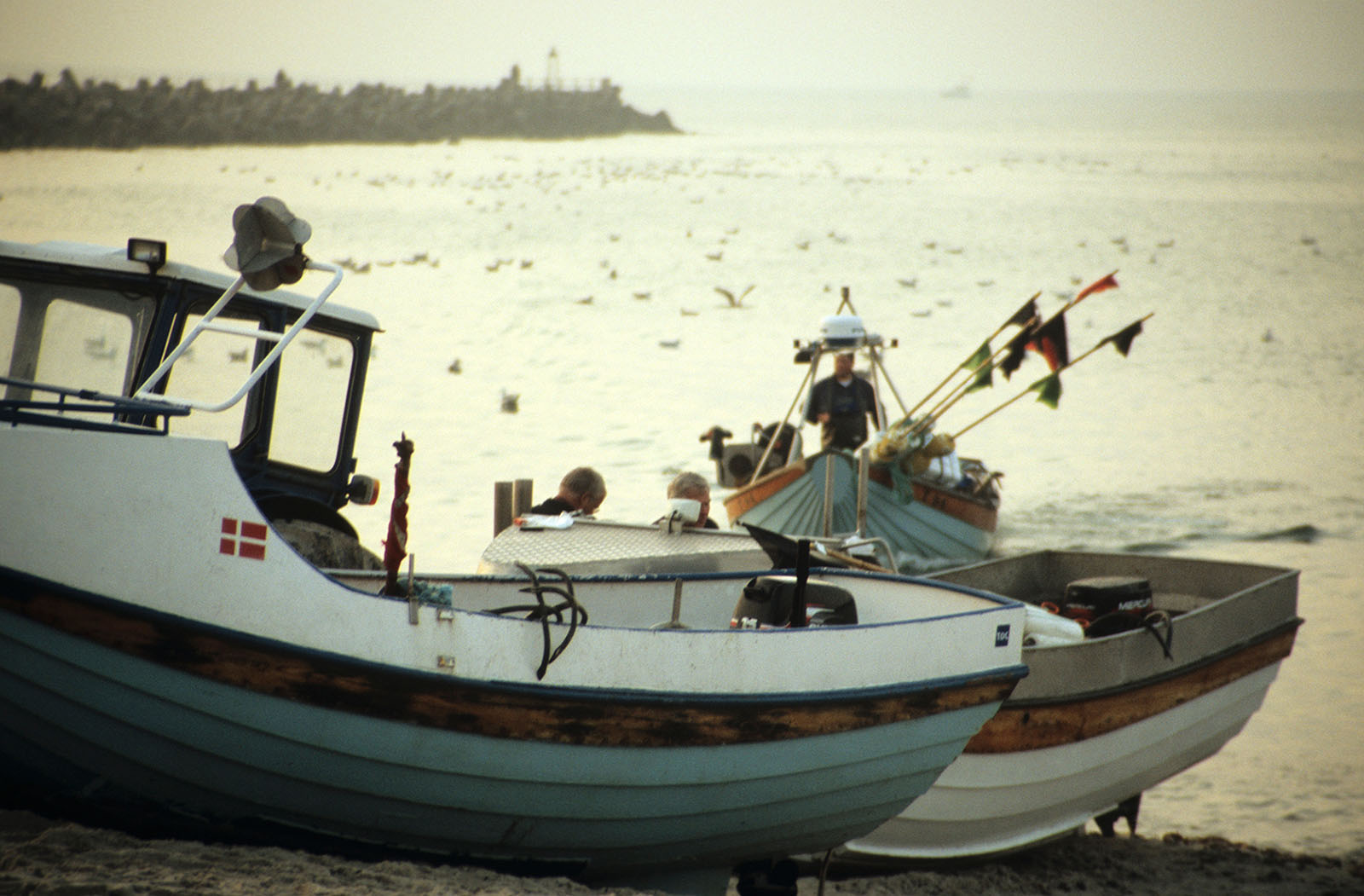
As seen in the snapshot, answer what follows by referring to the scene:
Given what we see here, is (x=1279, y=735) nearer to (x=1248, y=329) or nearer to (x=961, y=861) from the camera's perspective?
(x=961, y=861)

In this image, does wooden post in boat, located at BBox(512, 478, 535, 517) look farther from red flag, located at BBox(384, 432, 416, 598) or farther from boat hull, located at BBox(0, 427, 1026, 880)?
red flag, located at BBox(384, 432, 416, 598)

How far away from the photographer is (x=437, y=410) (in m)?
17.5

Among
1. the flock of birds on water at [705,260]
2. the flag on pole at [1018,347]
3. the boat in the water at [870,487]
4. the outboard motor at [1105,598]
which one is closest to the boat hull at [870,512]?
the boat in the water at [870,487]

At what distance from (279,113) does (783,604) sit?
6424 centimetres

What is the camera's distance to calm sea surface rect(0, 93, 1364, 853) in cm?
1256

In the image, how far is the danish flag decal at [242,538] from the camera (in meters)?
4.24

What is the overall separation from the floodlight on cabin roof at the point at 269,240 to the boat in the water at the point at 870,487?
6527mm

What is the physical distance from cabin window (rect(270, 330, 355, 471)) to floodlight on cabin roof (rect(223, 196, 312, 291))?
54.9 inches

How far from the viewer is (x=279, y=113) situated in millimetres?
64688

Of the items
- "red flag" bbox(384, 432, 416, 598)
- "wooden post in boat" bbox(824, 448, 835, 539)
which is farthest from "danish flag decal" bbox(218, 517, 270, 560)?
"wooden post in boat" bbox(824, 448, 835, 539)

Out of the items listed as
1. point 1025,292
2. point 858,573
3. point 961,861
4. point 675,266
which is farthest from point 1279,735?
point 675,266

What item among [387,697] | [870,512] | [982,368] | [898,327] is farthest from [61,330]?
[898,327]

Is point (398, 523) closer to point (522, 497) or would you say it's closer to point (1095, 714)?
point (1095, 714)

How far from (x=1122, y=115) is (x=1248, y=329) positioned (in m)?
151
